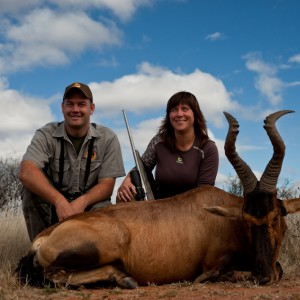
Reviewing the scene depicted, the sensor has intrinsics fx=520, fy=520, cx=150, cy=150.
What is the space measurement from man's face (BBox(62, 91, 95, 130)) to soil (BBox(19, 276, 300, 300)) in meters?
2.89

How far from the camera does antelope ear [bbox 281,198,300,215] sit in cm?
584

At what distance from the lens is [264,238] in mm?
5570

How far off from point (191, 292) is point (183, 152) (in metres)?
2.90

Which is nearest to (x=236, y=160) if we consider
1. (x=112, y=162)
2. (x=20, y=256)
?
(x=112, y=162)

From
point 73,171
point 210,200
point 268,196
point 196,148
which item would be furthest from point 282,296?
point 73,171

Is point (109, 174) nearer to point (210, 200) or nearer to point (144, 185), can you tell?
point (144, 185)

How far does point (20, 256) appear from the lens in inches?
334

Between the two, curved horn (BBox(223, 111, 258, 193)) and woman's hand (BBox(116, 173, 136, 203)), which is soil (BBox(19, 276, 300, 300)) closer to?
curved horn (BBox(223, 111, 258, 193))

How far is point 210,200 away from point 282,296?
1.66 metres

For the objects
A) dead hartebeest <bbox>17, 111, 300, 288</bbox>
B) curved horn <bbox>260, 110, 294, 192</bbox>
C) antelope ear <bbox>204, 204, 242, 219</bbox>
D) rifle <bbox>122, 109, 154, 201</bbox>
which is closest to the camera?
dead hartebeest <bbox>17, 111, 300, 288</bbox>

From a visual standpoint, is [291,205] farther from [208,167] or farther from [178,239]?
[208,167]

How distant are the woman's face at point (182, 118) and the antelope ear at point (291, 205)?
2.30 m

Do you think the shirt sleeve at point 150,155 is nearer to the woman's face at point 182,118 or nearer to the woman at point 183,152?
the woman at point 183,152

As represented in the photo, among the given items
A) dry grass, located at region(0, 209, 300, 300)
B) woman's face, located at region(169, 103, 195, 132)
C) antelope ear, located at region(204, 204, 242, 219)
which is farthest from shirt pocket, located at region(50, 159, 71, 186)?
antelope ear, located at region(204, 204, 242, 219)
